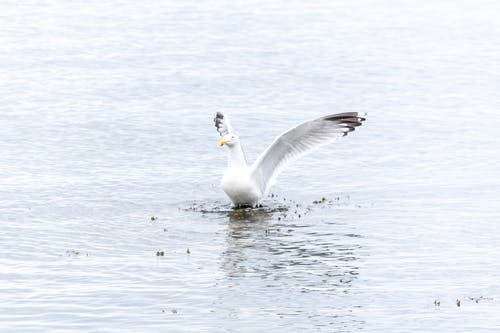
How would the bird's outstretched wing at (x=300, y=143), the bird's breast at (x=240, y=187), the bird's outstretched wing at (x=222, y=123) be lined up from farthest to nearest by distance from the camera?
the bird's outstretched wing at (x=222, y=123), the bird's outstretched wing at (x=300, y=143), the bird's breast at (x=240, y=187)

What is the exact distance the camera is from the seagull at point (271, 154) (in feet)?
71.7

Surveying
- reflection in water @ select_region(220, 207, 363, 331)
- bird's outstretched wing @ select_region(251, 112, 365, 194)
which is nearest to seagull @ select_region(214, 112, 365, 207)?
bird's outstretched wing @ select_region(251, 112, 365, 194)

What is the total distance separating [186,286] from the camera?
53.1ft

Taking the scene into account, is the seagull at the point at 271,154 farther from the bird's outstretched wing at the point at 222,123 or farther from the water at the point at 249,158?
the bird's outstretched wing at the point at 222,123

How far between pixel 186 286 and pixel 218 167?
10.7 meters

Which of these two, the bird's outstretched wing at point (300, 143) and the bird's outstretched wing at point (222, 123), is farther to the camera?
the bird's outstretched wing at point (222, 123)

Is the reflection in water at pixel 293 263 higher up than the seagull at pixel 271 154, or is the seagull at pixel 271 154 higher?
the seagull at pixel 271 154

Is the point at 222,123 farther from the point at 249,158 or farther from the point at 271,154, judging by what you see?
the point at 249,158

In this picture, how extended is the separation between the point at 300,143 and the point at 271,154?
635 millimetres

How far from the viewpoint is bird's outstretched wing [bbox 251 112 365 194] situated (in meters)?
21.9

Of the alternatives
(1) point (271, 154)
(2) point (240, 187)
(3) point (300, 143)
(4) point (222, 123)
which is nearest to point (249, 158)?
(4) point (222, 123)

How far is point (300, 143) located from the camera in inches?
876

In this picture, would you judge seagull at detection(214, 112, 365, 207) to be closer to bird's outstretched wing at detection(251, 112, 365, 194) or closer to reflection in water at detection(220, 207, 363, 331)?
bird's outstretched wing at detection(251, 112, 365, 194)

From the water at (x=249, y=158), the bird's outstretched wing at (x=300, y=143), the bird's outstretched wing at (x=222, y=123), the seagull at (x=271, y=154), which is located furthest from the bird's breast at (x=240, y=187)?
the bird's outstretched wing at (x=222, y=123)
